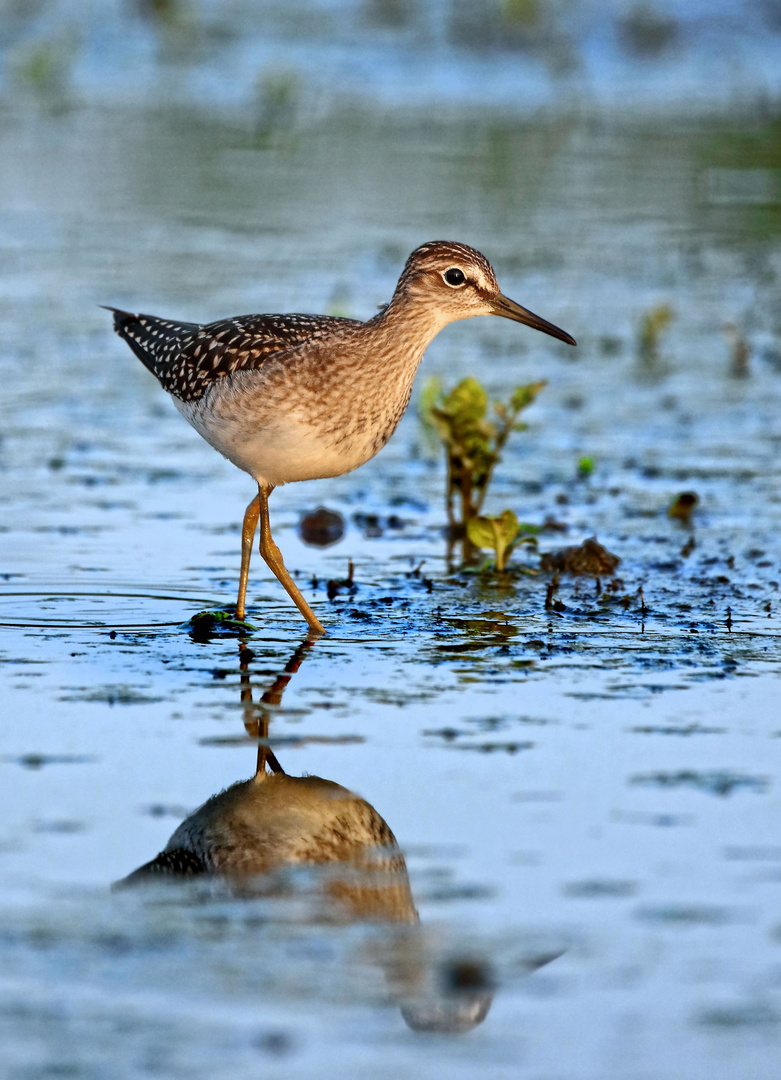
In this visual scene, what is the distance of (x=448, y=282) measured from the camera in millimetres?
7520

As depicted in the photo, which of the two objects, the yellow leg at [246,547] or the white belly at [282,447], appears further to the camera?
the yellow leg at [246,547]

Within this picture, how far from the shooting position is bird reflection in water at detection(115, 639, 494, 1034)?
4.26 meters

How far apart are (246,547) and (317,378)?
3.09 feet

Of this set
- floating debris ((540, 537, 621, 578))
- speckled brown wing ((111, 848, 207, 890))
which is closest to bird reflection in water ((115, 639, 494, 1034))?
speckled brown wing ((111, 848, 207, 890))

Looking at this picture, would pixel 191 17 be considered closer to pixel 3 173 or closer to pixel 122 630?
pixel 3 173

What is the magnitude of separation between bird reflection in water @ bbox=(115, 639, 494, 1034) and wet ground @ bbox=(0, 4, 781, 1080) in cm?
3

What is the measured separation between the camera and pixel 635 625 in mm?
7355

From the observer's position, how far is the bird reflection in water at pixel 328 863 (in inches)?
168

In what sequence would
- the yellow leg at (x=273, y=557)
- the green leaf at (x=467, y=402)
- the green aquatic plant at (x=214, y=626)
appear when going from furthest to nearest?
the green leaf at (x=467, y=402) < the yellow leg at (x=273, y=557) < the green aquatic plant at (x=214, y=626)

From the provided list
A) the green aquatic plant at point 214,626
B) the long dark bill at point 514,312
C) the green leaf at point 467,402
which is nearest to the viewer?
the green aquatic plant at point 214,626

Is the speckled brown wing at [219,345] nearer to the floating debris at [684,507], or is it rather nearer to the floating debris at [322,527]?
the floating debris at [322,527]

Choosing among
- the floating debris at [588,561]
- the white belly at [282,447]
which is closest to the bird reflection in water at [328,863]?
the white belly at [282,447]

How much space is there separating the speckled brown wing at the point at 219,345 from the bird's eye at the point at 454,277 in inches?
17.9

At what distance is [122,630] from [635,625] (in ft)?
6.98
